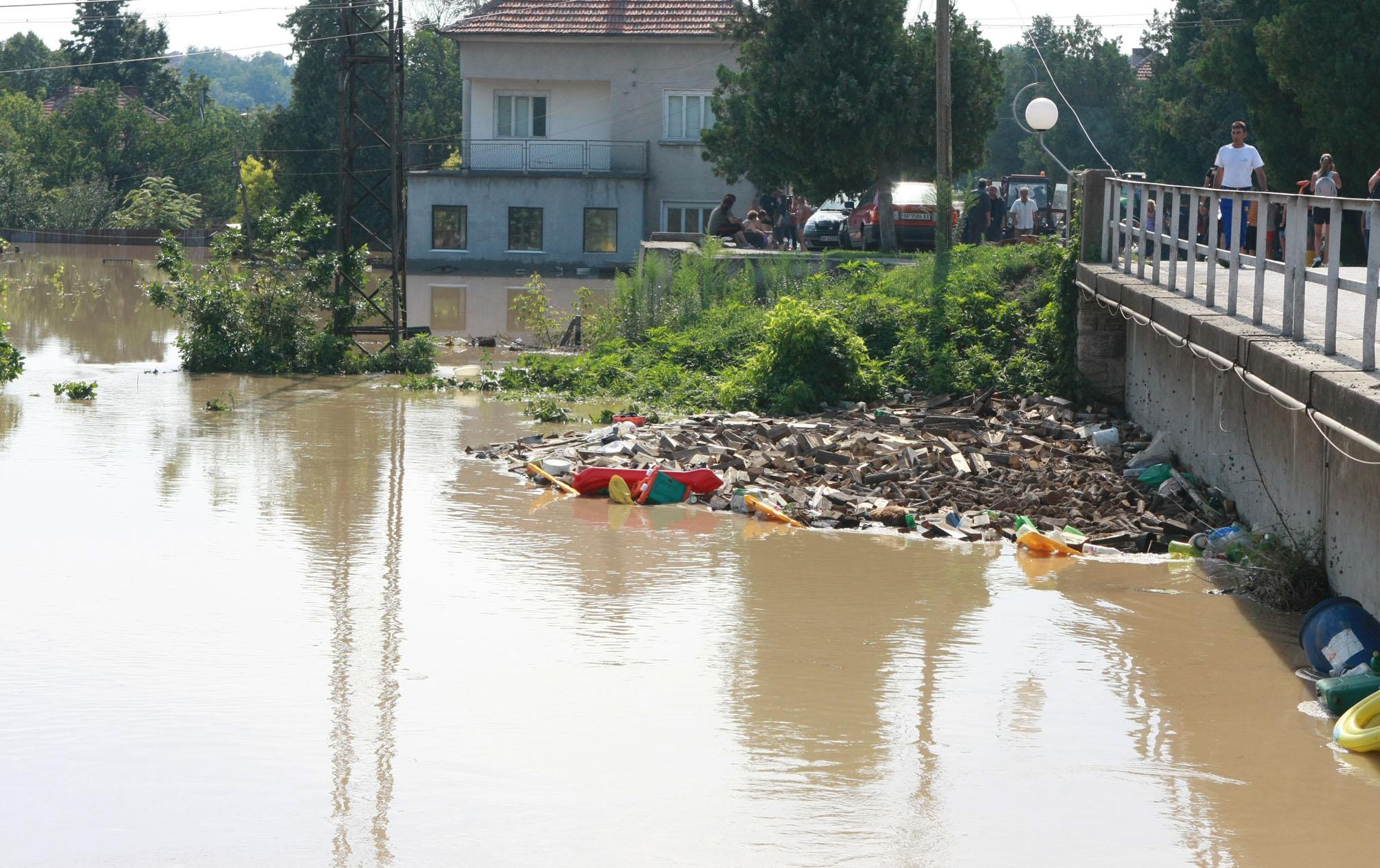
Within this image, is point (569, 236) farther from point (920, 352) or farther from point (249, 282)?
point (920, 352)

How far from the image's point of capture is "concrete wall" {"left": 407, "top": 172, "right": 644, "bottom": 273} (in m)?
45.8

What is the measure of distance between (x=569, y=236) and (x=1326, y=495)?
3775 cm

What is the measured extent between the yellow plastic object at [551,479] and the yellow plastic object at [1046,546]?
181 inches

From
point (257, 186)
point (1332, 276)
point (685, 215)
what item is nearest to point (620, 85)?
point (685, 215)

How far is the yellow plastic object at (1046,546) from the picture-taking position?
12211 millimetres

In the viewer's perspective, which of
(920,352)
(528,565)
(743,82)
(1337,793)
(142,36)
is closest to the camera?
(1337,793)

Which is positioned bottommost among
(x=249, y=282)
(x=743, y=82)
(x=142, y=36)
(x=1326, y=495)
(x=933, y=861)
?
(x=933, y=861)

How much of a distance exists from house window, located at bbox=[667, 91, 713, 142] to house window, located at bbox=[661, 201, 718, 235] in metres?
2.00

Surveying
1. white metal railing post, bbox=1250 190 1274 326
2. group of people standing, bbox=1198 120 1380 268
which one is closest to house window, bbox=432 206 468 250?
group of people standing, bbox=1198 120 1380 268

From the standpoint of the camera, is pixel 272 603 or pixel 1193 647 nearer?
pixel 1193 647

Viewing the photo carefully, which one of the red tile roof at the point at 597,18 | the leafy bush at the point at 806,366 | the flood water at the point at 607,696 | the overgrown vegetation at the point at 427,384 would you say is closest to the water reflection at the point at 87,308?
the overgrown vegetation at the point at 427,384

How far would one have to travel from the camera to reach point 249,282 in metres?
24.4

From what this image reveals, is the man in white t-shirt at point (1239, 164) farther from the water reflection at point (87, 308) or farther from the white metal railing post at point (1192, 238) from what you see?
the water reflection at point (87, 308)

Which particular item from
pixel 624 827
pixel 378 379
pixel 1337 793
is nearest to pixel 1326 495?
pixel 1337 793
